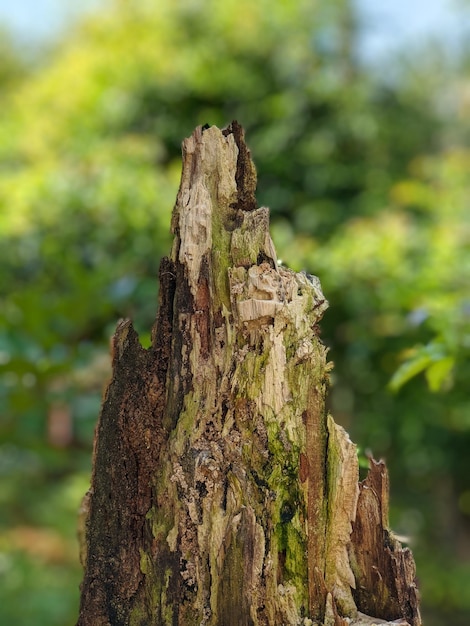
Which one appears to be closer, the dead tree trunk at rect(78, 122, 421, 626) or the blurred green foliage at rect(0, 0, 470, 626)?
the dead tree trunk at rect(78, 122, 421, 626)

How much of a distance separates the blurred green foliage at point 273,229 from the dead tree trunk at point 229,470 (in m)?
0.66

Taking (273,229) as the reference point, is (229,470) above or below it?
below

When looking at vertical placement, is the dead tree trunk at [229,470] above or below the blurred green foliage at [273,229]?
below

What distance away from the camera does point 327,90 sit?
6508mm

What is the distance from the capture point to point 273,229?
4.27 meters

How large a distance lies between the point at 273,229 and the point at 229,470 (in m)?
3.16

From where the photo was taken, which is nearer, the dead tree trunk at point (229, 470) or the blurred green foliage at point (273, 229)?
the dead tree trunk at point (229, 470)

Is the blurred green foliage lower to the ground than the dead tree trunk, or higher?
higher

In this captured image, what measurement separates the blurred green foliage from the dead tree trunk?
0.66 metres

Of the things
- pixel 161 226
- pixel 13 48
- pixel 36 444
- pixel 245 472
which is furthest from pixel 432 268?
pixel 13 48

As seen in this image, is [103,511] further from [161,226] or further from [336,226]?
[336,226]

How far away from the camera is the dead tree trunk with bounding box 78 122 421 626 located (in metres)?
1.19

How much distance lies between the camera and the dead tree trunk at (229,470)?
119cm

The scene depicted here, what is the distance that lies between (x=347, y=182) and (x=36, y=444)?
4.49 meters
